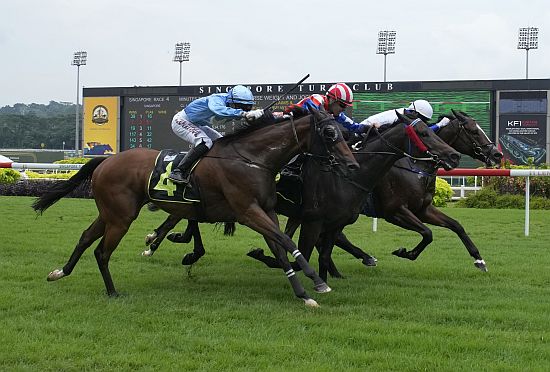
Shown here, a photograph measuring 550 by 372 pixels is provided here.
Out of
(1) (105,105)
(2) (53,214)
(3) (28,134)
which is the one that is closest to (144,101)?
(1) (105,105)

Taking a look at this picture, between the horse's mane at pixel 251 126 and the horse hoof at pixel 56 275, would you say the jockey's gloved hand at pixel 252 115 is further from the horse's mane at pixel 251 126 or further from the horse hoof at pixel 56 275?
the horse hoof at pixel 56 275

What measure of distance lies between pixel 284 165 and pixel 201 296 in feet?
4.18

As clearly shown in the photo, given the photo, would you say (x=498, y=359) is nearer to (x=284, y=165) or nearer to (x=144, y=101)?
(x=284, y=165)

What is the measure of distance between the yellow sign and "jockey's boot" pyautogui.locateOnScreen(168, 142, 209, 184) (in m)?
21.7

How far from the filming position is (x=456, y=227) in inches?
285

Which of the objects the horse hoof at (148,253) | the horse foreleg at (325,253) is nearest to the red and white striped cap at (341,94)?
the horse foreleg at (325,253)

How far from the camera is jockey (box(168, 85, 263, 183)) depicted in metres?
5.80

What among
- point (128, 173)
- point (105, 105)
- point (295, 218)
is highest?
point (105, 105)

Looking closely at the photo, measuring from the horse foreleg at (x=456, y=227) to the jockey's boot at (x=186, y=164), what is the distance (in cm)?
261

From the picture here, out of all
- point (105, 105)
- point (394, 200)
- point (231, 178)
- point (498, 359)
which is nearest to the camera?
point (498, 359)

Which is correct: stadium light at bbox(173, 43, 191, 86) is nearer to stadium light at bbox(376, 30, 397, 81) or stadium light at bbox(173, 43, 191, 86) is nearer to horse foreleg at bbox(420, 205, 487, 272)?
stadium light at bbox(376, 30, 397, 81)

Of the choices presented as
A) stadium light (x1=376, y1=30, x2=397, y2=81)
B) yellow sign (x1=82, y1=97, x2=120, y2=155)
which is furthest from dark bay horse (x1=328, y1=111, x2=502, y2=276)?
stadium light (x1=376, y1=30, x2=397, y2=81)

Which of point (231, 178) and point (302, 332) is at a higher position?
point (231, 178)

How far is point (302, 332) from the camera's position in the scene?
4.53 m
